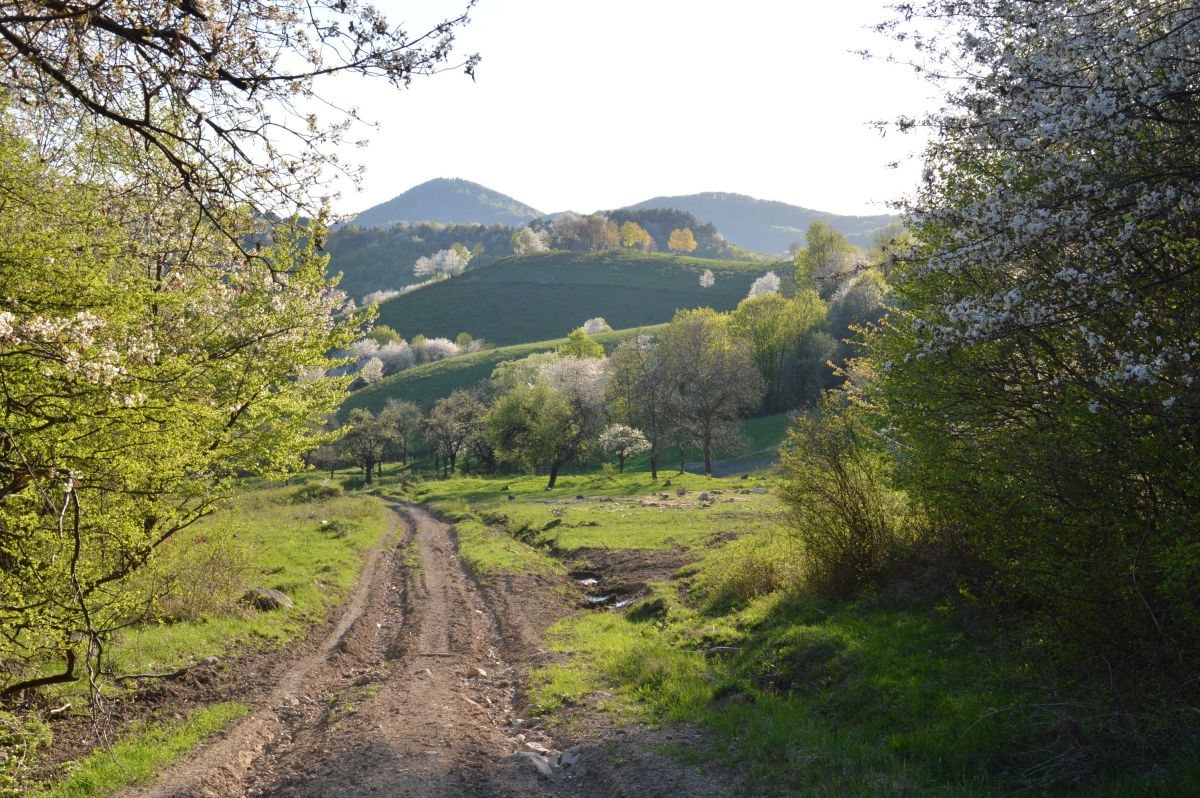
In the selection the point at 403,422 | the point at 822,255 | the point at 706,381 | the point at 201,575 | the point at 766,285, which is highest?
the point at 766,285

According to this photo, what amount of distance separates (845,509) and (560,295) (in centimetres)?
15097

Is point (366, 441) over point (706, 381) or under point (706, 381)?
under

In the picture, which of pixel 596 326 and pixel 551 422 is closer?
pixel 551 422

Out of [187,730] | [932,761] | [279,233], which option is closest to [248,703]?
[187,730]

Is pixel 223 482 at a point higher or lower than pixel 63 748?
higher

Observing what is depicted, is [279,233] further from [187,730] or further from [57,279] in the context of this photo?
[187,730]

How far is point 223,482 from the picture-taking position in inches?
552

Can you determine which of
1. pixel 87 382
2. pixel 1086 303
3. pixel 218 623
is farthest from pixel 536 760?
pixel 218 623

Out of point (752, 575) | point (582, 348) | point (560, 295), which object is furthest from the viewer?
point (560, 295)

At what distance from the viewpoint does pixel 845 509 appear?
14492 mm

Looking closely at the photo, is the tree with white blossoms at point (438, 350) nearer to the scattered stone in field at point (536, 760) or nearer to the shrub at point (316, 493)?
the shrub at point (316, 493)

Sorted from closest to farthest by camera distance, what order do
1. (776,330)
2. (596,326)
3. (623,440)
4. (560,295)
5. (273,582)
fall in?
1. (273,582)
2. (623,440)
3. (776,330)
4. (596,326)
5. (560,295)

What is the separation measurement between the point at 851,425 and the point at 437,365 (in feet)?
362

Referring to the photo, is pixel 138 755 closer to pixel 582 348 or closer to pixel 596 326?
pixel 582 348
